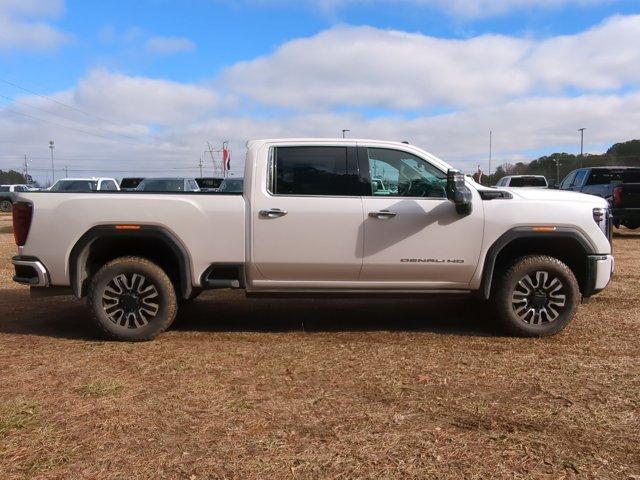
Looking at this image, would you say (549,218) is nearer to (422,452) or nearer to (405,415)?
(405,415)

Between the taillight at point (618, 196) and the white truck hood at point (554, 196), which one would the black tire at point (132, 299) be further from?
the taillight at point (618, 196)

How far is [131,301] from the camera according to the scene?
543 centimetres

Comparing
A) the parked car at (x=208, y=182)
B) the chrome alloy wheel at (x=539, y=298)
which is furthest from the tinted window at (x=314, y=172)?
the parked car at (x=208, y=182)

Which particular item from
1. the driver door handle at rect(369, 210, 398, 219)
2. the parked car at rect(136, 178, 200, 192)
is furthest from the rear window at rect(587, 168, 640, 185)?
the driver door handle at rect(369, 210, 398, 219)

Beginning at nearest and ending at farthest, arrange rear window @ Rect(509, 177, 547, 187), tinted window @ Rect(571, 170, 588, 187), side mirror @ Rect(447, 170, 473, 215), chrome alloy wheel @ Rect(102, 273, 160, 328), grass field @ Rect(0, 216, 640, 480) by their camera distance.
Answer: grass field @ Rect(0, 216, 640, 480) < side mirror @ Rect(447, 170, 473, 215) < chrome alloy wheel @ Rect(102, 273, 160, 328) < tinted window @ Rect(571, 170, 588, 187) < rear window @ Rect(509, 177, 547, 187)

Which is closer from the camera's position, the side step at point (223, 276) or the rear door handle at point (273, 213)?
the rear door handle at point (273, 213)

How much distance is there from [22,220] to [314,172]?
113 inches

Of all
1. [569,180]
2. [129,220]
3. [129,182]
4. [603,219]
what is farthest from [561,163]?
[129,220]

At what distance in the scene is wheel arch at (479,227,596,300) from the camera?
5.39 metres

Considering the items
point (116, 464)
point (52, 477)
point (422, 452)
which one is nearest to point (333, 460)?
point (422, 452)

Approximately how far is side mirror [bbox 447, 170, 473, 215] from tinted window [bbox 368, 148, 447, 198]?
0.21 metres

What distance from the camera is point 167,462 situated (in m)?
3.12

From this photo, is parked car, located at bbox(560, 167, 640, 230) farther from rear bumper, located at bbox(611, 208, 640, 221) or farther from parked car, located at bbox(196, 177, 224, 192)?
parked car, located at bbox(196, 177, 224, 192)

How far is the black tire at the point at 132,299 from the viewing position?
212 inches
